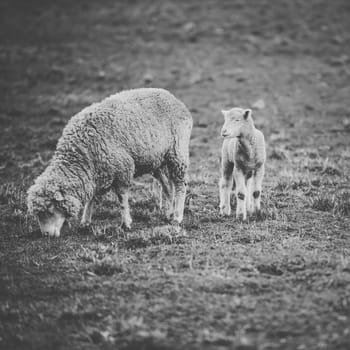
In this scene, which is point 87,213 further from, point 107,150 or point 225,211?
point 225,211

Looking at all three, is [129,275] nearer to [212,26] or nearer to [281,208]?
[281,208]

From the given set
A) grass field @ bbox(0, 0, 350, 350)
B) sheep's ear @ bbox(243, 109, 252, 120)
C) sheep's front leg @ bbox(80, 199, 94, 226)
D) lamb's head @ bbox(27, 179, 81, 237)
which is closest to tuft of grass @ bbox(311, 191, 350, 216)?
grass field @ bbox(0, 0, 350, 350)

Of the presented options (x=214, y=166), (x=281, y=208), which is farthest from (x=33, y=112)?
(x=281, y=208)

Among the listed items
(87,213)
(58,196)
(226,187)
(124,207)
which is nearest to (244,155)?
(226,187)

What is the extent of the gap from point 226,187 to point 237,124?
4.41 ft

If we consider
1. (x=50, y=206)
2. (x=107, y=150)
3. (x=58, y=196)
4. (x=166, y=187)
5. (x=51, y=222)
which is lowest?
(x=51, y=222)

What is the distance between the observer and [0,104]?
1869 centimetres

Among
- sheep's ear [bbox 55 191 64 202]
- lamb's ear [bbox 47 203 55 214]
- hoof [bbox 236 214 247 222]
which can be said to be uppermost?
sheep's ear [bbox 55 191 64 202]

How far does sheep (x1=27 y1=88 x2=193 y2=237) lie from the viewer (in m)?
7.39

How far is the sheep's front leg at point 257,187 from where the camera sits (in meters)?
8.22

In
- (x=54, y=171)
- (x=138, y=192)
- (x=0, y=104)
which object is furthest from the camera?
(x=0, y=104)

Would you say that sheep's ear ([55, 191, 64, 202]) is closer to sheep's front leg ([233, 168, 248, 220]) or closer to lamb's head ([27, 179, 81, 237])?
lamb's head ([27, 179, 81, 237])

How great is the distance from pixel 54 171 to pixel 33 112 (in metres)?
10.8

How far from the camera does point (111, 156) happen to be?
24.9 ft
